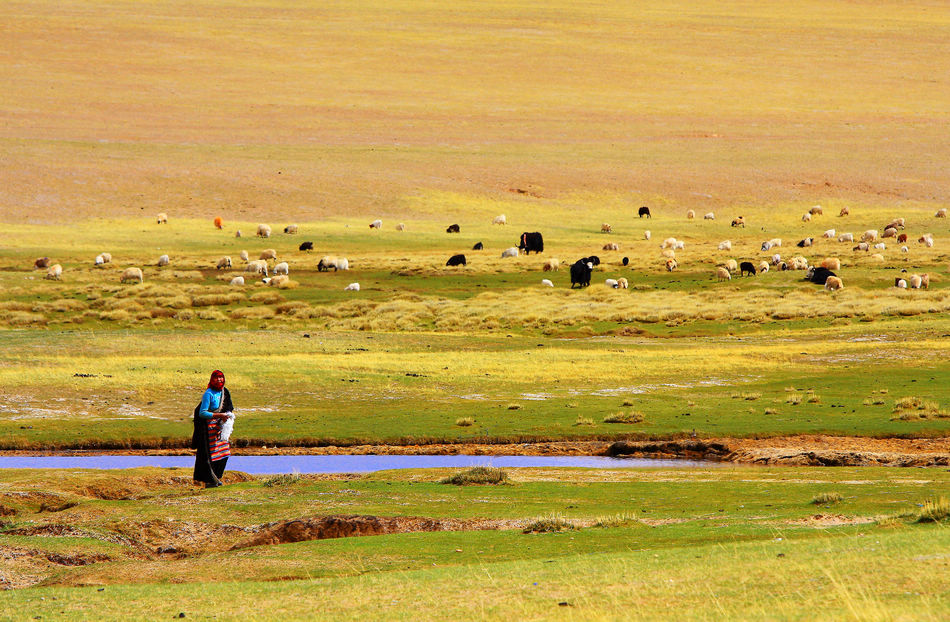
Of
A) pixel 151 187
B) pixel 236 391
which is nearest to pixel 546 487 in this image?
pixel 236 391

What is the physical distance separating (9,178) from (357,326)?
2042 inches

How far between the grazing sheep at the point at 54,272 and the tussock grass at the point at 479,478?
43.2 meters

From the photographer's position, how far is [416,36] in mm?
164125

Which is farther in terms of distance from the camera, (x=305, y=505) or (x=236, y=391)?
(x=236, y=391)

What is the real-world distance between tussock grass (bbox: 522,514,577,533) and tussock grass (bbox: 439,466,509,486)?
15.6 ft

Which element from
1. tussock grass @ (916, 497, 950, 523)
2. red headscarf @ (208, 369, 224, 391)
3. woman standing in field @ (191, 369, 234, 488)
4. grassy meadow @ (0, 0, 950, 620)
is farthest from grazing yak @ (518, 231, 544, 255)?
tussock grass @ (916, 497, 950, 523)

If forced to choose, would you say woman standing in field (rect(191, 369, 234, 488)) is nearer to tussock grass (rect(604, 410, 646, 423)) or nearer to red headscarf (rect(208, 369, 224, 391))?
red headscarf (rect(208, 369, 224, 391))

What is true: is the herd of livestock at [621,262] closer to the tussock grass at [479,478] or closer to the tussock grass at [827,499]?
the tussock grass at [479,478]

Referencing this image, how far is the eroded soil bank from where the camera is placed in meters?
26.0

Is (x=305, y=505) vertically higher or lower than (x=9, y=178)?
lower

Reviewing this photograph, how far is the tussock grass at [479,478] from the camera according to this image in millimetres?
21609

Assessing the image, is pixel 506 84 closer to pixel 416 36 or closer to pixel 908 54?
pixel 416 36

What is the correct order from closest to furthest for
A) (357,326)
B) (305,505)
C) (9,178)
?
(305,505) < (357,326) < (9,178)

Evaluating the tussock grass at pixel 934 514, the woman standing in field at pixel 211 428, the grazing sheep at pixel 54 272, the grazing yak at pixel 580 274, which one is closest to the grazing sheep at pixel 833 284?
the grazing yak at pixel 580 274
